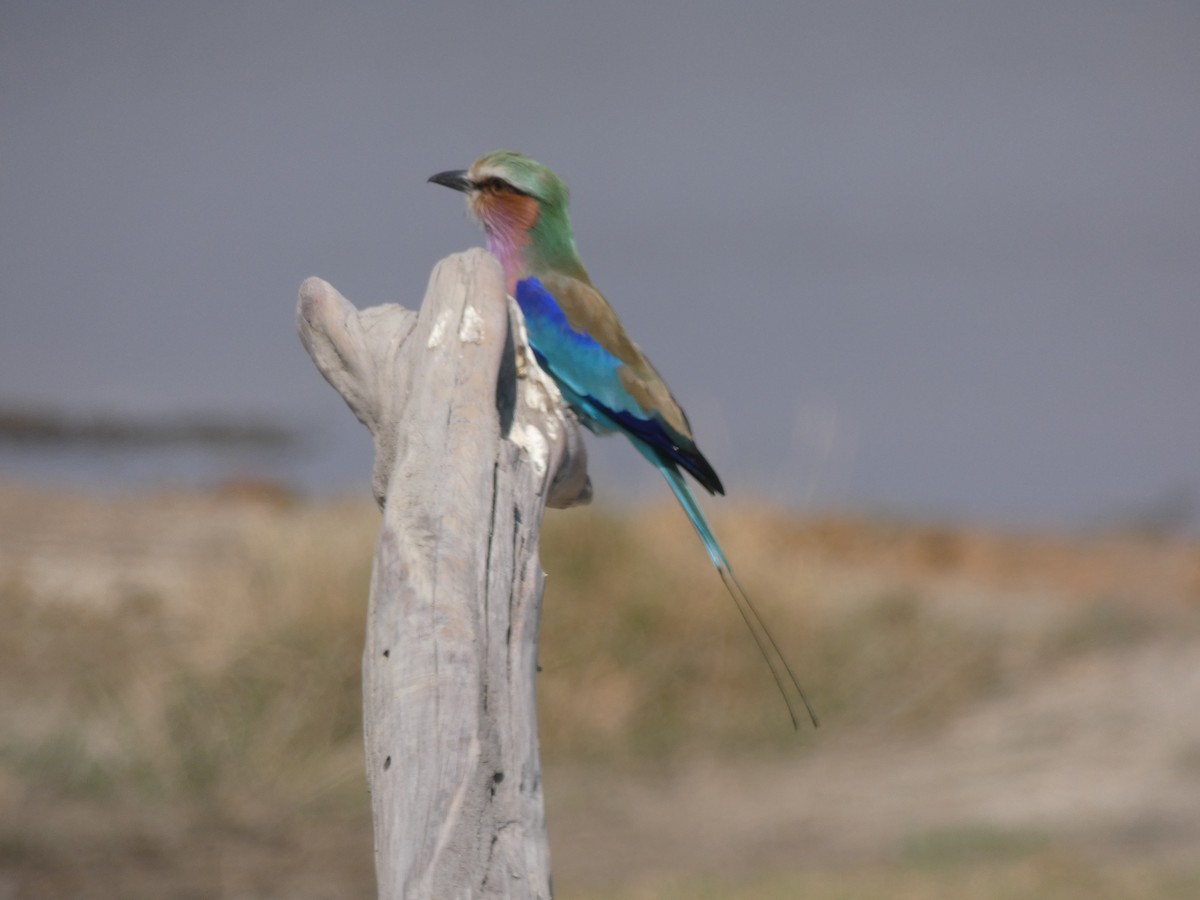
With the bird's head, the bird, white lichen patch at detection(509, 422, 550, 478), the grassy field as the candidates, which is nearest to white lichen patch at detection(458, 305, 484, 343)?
white lichen patch at detection(509, 422, 550, 478)

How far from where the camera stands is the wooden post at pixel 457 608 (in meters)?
2.11

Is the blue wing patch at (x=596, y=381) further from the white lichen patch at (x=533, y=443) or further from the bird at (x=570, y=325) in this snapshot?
the white lichen patch at (x=533, y=443)

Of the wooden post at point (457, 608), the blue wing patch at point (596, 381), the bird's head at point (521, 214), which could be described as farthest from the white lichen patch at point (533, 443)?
the bird's head at point (521, 214)

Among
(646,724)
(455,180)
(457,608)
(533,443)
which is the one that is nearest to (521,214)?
(455,180)

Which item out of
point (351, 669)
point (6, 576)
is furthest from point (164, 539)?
point (351, 669)

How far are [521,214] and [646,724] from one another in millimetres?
5813

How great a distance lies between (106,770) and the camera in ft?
23.3

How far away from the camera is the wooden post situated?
2.11 meters

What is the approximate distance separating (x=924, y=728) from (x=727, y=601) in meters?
1.54

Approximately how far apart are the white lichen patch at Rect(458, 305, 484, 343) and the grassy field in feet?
13.7

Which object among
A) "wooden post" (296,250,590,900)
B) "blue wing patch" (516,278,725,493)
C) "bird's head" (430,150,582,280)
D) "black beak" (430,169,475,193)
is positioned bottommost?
"wooden post" (296,250,590,900)

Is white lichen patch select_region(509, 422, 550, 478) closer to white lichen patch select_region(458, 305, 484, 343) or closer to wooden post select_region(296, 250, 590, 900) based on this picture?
wooden post select_region(296, 250, 590, 900)

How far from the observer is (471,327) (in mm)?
2369

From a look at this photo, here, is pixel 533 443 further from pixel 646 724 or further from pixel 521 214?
pixel 646 724
